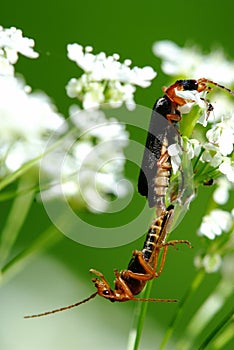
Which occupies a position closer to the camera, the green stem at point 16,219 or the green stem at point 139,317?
the green stem at point 139,317

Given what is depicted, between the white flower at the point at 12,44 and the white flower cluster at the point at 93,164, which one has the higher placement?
the white flower at the point at 12,44

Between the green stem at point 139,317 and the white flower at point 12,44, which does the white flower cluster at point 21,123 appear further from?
the green stem at point 139,317

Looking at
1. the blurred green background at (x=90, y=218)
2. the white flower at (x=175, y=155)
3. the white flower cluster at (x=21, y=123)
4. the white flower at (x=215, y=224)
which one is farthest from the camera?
the blurred green background at (x=90, y=218)

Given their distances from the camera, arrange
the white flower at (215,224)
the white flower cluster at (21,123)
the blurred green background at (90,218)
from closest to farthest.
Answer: the white flower at (215,224) < the white flower cluster at (21,123) < the blurred green background at (90,218)

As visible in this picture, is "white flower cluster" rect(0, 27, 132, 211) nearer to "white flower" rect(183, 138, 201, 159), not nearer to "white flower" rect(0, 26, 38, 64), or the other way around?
"white flower" rect(0, 26, 38, 64)

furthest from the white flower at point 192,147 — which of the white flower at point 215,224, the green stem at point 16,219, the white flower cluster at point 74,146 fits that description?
the green stem at point 16,219

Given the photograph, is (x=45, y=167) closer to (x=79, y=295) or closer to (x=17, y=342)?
(x=17, y=342)

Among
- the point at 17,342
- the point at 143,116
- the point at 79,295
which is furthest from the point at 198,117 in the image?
the point at 79,295

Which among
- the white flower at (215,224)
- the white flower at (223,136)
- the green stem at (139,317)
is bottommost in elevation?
the green stem at (139,317)

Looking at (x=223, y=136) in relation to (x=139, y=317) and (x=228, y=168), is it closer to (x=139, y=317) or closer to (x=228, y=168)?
(x=228, y=168)
